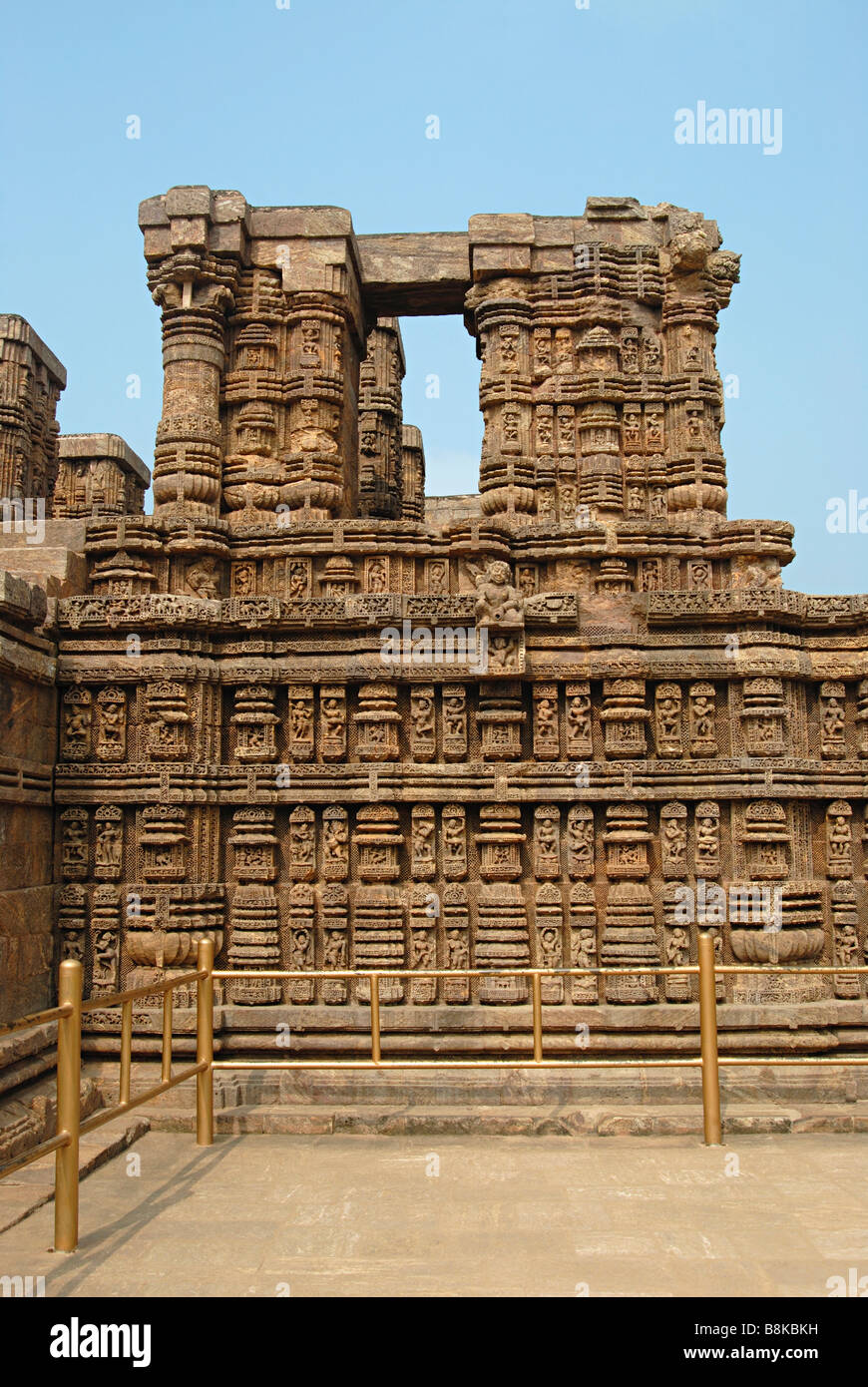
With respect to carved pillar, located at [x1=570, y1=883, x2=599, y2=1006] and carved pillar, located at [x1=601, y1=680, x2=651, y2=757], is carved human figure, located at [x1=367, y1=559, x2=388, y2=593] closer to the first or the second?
carved pillar, located at [x1=601, y1=680, x2=651, y2=757]

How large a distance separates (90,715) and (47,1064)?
320cm

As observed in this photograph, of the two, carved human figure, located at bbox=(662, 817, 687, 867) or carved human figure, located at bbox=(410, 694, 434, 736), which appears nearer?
carved human figure, located at bbox=(662, 817, 687, 867)

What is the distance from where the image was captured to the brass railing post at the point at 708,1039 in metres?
7.69

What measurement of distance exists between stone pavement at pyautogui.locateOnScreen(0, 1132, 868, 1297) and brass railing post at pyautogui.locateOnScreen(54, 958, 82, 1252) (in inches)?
6.5

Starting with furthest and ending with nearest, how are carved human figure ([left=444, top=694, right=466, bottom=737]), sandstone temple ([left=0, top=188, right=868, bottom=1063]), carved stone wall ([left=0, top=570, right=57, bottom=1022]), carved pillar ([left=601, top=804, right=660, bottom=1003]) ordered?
carved human figure ([left=444, top=694, right=466, bottom=737]) → carved pillar ([left=601, top=804, right=660, bottom=1003]) → sandstone temple ([left=0, top=188, right=868, bottom=1063]) → carved stone wall ([left=0, top=570, right=57, bottom=1022])

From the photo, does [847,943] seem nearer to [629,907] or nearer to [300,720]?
[629,907]

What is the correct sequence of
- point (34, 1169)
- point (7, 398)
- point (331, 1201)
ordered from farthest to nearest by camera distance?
point (7, 398)
point (34, 1169)
point (331, 1201)

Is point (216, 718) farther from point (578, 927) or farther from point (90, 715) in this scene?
point (578, 927)

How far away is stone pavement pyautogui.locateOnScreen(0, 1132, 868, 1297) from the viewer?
5477 mm

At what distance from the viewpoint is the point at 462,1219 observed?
21.1ft

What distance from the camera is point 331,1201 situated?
683 cm

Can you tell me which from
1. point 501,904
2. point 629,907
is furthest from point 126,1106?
point 629,907

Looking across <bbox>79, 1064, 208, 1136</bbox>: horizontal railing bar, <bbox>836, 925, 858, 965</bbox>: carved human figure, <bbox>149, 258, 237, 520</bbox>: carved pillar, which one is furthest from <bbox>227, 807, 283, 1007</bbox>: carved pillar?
<bbox>836, 925, 858, 965</bbox>: carved human figure

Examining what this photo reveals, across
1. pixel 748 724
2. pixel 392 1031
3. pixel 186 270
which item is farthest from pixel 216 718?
pixel 186 270
